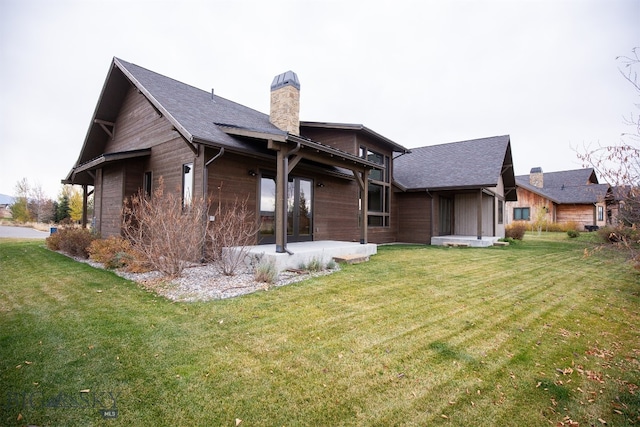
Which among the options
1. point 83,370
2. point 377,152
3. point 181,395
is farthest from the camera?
point 377,152

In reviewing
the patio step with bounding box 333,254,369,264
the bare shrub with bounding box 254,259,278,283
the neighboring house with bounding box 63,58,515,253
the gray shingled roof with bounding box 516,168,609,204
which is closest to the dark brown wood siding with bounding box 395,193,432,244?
the neighboring house with bounding box 63,58,515,253

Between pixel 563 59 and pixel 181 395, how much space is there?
14.8 metres

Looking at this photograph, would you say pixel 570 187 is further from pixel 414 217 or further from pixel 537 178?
pixel 414 217

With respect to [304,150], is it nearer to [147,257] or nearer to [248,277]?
[248,277]

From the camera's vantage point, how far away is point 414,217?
14836 millimetres

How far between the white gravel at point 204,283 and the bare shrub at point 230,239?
25cm

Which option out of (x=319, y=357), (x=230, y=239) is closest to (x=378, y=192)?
(x=230, y=239)

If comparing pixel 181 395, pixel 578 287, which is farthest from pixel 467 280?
pixel 181 395

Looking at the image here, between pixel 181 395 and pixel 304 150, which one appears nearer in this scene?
pixel 181 395

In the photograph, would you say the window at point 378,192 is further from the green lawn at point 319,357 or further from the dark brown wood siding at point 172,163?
the green lawn at point 319,357

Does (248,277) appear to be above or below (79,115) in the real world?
below

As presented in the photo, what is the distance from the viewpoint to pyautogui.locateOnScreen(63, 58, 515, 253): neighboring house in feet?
24.6

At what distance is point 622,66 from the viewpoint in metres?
4.02

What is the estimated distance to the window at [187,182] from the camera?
25.4 ft
